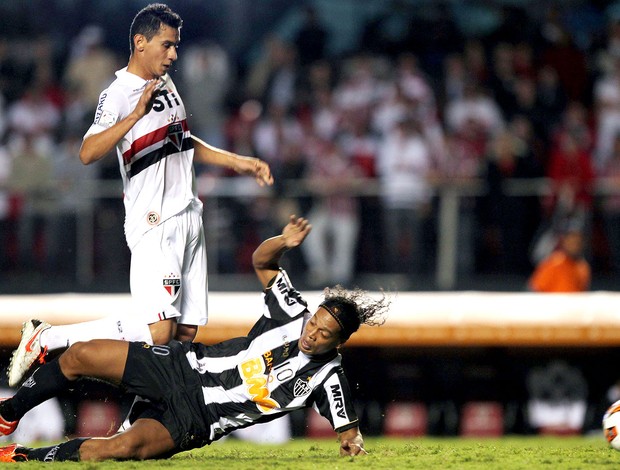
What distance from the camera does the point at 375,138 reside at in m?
13.7

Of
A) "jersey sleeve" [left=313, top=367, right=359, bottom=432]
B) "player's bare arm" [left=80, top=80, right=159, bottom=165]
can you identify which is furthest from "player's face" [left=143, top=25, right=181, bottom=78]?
"jersey sleeve" [left=313, top=367, right=359, bottom=432]

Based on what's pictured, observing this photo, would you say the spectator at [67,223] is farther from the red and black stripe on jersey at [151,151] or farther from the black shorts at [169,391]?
the black shorts at [169,391]

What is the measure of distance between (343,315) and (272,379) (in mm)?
560

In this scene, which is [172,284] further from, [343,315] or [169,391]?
[343,315]

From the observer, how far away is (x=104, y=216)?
40.8 ft

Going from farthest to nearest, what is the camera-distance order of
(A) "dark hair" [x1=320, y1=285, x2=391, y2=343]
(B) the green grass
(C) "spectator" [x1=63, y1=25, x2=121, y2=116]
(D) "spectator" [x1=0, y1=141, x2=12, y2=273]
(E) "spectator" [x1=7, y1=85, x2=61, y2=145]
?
(C) "spectator" [x1=63, y1=25, x2=121, y2=116], (E) "spectator" [x1=7, y1=85, x2=61, y2=145], (D) "spectator" [x1=0, y1=141, x2=12, y2=273], (A) "dark hair" [x1=320, y1=285, x2=391, y2=343], (B) the green grass

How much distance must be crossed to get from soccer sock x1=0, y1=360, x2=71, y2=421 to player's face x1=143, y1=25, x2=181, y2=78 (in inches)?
69.8

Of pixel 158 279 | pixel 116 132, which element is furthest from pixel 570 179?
pixel 116 132

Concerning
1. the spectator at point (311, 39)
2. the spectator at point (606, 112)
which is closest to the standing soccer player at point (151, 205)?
the spectator at point (606, 112)

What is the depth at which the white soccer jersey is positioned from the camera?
6957mm

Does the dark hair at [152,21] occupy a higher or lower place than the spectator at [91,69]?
lower

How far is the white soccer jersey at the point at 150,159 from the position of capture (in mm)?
6957

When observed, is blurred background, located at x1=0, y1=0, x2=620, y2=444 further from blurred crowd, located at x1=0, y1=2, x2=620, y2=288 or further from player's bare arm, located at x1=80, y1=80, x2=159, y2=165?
player's bare arm, located at x1=80, y1=80, x2=159, y2=165

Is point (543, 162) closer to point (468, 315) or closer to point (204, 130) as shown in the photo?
point (468, 315)
